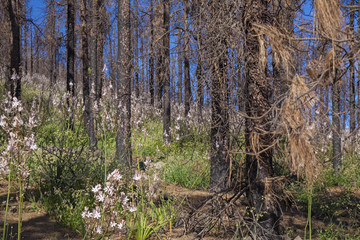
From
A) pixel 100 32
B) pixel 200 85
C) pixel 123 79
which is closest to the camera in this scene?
pixel 200 85

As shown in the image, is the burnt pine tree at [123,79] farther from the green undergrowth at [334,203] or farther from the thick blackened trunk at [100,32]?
the green undergrowth at [334,203]

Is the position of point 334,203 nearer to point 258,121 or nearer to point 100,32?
point 258,121

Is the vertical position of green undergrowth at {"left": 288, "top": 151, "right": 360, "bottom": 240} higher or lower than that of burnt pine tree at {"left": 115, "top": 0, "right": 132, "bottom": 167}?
lower

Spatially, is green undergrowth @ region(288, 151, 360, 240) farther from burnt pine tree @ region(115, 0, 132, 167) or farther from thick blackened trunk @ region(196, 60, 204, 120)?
burnt pine tree @ region(115, 0, 132, 167)

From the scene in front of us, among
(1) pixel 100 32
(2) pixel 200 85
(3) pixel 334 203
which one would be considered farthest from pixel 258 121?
(1) pixel 100 32

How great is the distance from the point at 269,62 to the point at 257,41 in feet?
0.90

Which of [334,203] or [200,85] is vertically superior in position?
[200,85]

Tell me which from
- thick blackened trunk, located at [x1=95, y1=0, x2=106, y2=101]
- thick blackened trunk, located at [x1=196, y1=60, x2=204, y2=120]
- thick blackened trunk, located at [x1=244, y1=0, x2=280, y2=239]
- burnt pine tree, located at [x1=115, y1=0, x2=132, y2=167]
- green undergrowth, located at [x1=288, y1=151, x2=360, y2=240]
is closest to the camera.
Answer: thick blackened trunk, located at [x1=244, y1=0, x2=280, y2=239]

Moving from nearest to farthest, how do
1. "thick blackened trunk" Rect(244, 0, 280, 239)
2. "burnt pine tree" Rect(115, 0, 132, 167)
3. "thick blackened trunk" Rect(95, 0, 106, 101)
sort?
"thick blackened trunk" Rect(244, 0, 280, 239), "burnt pine tree" Rect(115, 0, 132, 167), "thick blackened trunk" Rect(95, 0, 106, 101)

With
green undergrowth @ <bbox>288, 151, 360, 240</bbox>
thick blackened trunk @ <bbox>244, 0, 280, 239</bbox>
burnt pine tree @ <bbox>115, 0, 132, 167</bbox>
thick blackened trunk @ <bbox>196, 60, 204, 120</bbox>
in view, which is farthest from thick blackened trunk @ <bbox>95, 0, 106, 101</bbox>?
green undergrowth @ <bbox>288, 151, 360, 240</bbox>

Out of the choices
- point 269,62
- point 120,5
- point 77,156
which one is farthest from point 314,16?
point 120,5

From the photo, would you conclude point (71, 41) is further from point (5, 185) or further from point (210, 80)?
point (210, 80)

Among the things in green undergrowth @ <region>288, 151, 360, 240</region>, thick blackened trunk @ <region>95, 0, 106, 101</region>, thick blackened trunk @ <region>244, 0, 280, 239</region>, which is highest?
thick blackened trunk @ <region>95, 0, 106, 101</region>

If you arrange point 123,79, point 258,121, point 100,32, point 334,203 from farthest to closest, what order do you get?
point 100,32
point 123,79
point 334,203
point 258,121
